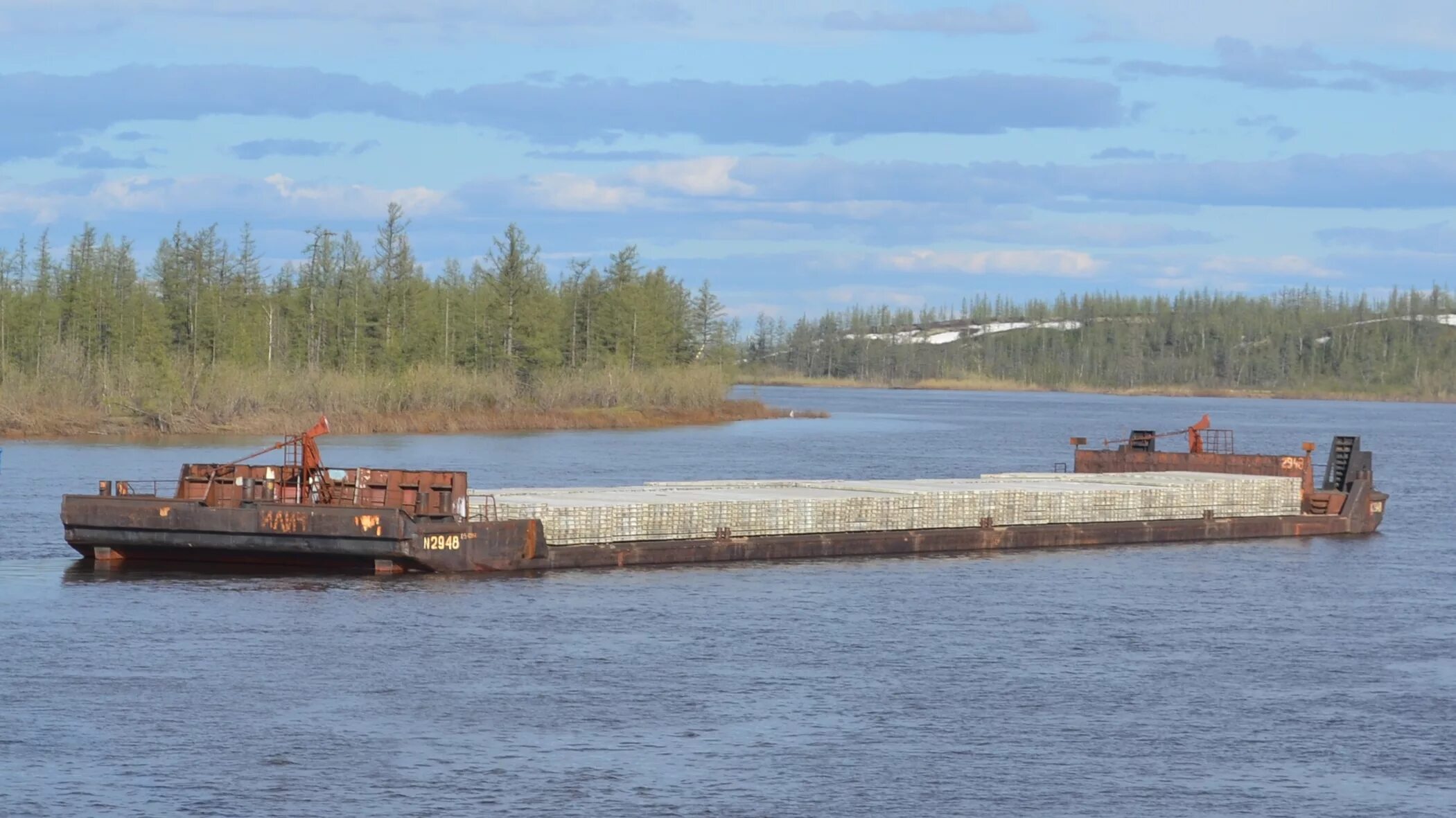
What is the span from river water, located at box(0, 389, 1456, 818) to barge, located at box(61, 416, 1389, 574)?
74 centimetres

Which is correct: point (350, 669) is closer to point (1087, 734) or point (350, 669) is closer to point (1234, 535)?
point (1087, 734)

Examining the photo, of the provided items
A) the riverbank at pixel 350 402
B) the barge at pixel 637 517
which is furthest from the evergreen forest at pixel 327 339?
the barge at pixel 637 517

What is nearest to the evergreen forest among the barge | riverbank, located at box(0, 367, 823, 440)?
riverbank, located at box(0, 367, 823, 440)

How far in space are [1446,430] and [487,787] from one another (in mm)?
136184

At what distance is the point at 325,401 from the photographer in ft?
321

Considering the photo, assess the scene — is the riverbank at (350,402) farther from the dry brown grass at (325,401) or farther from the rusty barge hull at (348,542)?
the rusty barge hull at (348,542)

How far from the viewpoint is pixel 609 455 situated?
83.6m

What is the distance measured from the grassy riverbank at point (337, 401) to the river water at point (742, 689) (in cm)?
4332

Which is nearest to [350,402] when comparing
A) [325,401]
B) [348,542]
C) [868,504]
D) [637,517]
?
[325,401]

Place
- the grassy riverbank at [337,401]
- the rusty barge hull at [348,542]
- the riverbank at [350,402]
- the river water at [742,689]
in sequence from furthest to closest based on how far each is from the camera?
1. the grassy riverbank at [337,401]
2. the riverbank at [350,402]
3. the rusty barge hull at [348,542]
4. the river water at [742,689]

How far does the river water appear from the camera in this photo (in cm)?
2158

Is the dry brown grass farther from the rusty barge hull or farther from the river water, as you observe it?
the rusty barge hull

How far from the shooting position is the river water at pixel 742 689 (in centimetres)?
2158

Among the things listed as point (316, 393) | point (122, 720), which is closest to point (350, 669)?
point (122, 720)
